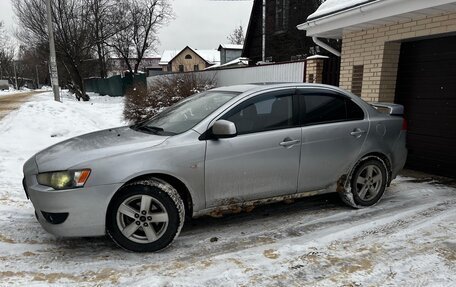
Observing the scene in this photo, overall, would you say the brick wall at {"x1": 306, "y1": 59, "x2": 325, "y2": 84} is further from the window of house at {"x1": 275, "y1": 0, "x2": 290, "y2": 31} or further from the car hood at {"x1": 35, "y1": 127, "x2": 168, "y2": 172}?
the window of house at {"x1": 275, "y1": 0, "x2": 290, "y2": 31}

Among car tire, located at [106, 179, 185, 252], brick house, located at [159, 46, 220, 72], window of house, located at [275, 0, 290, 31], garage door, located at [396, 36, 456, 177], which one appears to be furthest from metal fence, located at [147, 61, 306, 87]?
brick house, located at [159, 46, 220, 72]

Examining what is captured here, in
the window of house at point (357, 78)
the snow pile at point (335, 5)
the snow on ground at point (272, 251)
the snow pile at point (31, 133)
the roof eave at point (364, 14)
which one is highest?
the snow pile at point (335, 5)

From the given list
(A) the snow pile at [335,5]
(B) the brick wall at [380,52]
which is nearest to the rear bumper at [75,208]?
(A) the snow pile at [335,5]

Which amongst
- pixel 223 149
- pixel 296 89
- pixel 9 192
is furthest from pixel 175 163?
pixel 9 192

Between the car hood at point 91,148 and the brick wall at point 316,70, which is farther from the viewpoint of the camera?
the brick wall at point 316,70

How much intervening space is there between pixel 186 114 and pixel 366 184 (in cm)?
238

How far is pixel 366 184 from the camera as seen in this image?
4605 mm

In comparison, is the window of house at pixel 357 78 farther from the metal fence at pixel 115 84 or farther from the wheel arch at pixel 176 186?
the metal fence at pixel 115 84

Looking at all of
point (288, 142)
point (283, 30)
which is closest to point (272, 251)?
point (288, 142)

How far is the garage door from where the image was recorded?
19.5 feet

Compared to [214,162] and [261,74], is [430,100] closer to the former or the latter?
[214,162]

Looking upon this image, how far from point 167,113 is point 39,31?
1068 inches

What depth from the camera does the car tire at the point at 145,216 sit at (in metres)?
3.29

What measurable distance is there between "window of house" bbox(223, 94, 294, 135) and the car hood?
79 cm
